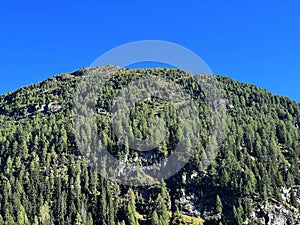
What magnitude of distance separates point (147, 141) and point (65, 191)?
5653cm

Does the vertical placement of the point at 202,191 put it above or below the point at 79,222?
above

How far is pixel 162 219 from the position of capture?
133 meters

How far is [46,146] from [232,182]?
84488mm

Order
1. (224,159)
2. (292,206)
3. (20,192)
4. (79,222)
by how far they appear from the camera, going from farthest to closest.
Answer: (224,159), (292,206), (20,192), (79,222)

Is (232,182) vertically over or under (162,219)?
over

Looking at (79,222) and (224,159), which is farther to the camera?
(224,159)

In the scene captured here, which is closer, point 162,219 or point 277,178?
point 162,219

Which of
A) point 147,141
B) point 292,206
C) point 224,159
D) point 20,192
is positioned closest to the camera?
point 20,192

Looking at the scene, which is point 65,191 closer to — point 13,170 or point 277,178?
point 13,170

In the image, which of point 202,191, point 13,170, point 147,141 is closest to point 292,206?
point 202,191

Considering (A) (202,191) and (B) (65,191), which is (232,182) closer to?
(A) (202,191)

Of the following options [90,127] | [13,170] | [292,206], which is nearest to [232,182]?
[292,206]

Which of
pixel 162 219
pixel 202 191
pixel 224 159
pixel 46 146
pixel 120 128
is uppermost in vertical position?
pixel 120 128

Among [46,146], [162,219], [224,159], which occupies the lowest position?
[162,219]
